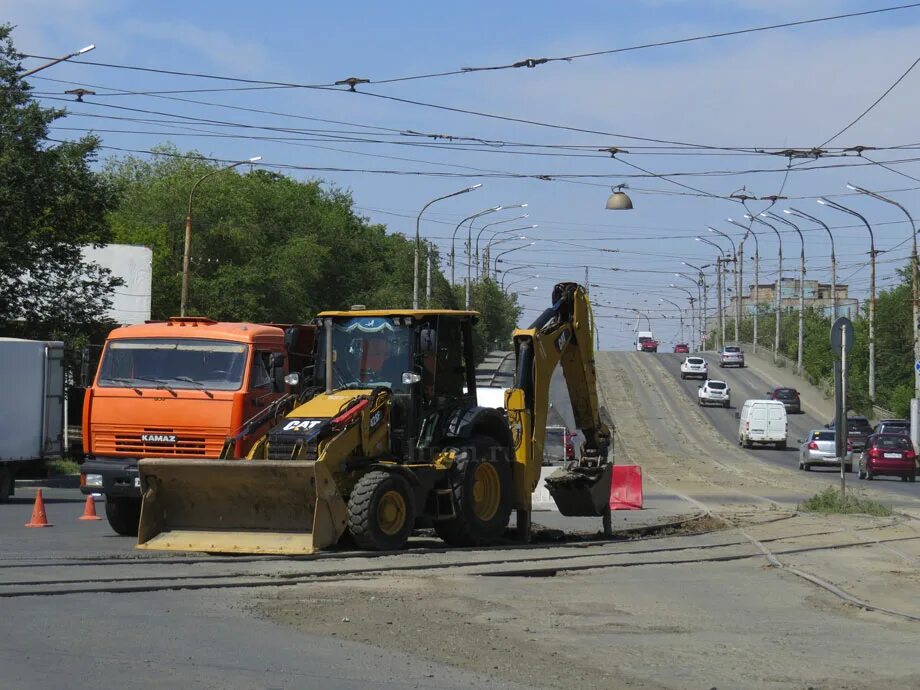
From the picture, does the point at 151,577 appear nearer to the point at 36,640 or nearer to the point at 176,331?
the point at 36,640

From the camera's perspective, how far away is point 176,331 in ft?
58.9

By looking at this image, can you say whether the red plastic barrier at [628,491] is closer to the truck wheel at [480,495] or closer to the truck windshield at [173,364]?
the truck wheel at [480,495]

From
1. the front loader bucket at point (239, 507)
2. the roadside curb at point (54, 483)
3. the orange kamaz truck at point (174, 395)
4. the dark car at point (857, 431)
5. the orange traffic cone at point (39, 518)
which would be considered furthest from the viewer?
the dark car at point (857, 431)


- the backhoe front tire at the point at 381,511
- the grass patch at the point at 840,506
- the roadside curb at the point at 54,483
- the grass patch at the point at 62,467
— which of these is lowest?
the roadside curb at the point at 54,483

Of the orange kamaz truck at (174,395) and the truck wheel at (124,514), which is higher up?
the orange kamaz truck at (174,395)

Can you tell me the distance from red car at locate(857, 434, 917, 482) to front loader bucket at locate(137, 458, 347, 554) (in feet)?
108

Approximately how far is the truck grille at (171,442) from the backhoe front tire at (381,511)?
2718 mm

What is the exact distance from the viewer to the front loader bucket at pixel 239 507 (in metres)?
14.6

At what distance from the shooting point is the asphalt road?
43.3 metres

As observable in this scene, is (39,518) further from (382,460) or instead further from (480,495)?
(480,495)

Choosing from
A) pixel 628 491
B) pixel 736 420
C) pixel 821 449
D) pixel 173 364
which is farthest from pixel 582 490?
pixel 736 420

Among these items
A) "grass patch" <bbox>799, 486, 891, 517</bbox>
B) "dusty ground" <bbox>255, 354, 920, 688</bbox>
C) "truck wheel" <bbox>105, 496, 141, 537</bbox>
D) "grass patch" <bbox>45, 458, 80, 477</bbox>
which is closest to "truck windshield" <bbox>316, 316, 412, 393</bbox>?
"dusty ground" <bbox>255, 354, 920, 688</bbox>

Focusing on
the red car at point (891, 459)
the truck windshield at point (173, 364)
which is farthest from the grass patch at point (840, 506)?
the red car at point (891, 459)

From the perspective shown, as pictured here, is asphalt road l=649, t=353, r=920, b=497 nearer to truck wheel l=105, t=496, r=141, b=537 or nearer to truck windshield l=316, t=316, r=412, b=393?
truck windshield l=316, t=316, r=412, b=393
